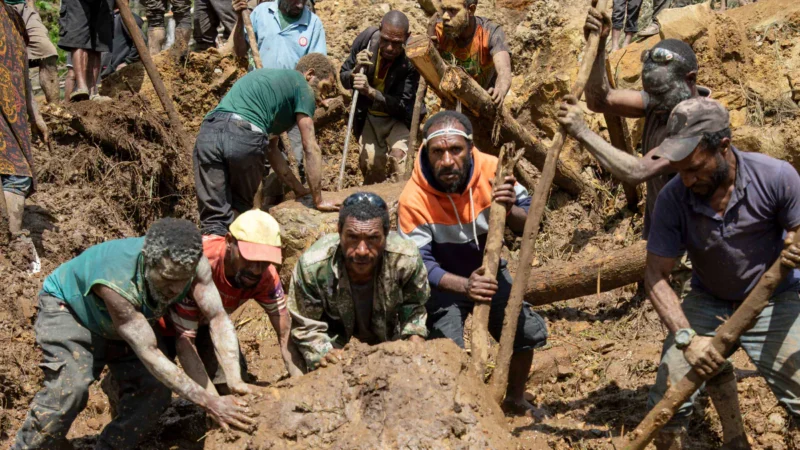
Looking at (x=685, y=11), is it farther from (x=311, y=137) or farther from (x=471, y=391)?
(x=471, y=391)

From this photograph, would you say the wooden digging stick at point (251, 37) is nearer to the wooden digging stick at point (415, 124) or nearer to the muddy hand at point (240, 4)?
the muddy hand at point (240, 4)

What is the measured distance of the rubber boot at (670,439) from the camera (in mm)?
4656

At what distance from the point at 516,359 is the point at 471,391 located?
1.16 metres

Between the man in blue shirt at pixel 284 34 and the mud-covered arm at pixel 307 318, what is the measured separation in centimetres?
376

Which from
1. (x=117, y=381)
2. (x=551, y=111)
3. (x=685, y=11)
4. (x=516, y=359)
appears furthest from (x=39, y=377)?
(x=685, y=11)

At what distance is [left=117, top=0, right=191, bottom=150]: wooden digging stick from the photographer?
8727 millimetres

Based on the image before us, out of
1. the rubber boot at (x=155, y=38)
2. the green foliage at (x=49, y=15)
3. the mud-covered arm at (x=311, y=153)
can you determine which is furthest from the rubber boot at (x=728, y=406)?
the green foliage at (x=49, y=15)

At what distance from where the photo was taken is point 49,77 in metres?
9.13

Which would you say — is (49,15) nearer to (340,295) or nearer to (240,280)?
(240,280)

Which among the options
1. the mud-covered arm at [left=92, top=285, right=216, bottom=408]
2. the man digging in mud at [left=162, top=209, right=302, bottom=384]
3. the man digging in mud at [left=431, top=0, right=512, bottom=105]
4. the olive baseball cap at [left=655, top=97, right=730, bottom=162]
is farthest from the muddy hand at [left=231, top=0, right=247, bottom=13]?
the olive baseball cap at [left=655, top=97, right=730, bottom=162]

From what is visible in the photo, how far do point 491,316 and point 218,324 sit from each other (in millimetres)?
1699

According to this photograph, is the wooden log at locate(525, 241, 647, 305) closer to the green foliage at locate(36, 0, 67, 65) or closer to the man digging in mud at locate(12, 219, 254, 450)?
the man digging in mud at locate(12, 219, 254, 450)

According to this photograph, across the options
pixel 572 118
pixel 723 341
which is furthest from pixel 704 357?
pixel 572 118

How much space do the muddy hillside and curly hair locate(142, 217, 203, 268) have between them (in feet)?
2.84
